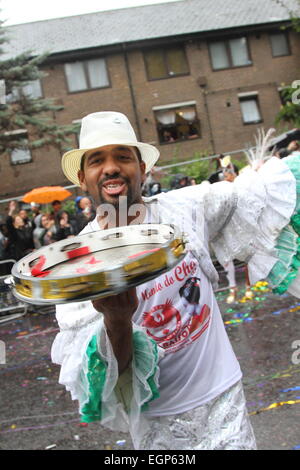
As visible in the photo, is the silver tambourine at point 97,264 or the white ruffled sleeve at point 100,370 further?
Answer: the white ruffled sleeve at point 100,370

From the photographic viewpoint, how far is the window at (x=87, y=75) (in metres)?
22.0

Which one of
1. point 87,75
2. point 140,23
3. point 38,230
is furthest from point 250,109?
point 38,230

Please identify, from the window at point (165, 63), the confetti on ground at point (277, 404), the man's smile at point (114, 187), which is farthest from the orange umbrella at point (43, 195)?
the window at point (165, 63)

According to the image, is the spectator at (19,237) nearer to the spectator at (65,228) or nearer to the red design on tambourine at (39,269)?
the spectator at (65,228)

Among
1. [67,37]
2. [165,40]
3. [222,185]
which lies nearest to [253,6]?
[165,40]

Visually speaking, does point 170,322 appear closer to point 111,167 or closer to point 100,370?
point 100,370

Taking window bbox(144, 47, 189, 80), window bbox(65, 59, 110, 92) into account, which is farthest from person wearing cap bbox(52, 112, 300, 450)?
window bbox(144, 47, 189, 80)

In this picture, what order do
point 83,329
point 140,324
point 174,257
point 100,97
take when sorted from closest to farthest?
point 174,257 < point 83,329 < point 140,324 < point 100,97

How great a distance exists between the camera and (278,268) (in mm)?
2299

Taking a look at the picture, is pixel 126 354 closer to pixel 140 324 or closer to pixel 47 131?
pixel 140 324

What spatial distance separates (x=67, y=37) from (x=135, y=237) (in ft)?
77.6

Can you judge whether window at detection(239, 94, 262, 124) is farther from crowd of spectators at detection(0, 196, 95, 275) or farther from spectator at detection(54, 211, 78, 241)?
spectator at detection(54, 211, 78, 241)

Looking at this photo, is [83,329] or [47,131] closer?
[83,329]

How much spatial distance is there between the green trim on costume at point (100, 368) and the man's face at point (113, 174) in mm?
581
